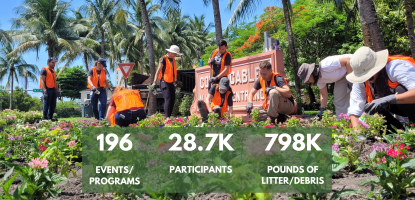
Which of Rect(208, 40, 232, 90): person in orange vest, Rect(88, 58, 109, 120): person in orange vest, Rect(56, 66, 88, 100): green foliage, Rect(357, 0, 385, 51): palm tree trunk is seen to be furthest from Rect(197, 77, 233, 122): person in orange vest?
Rect(56, 66, 88, 100): green foliage

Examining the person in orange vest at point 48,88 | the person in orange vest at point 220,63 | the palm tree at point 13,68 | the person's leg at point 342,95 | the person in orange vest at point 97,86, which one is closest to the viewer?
the person's leg at point 342,95

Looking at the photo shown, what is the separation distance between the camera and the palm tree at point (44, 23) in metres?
31.5

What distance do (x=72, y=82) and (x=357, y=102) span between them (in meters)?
64.3

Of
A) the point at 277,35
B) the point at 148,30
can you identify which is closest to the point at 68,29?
the point at 277,35

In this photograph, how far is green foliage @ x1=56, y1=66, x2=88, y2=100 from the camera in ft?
198

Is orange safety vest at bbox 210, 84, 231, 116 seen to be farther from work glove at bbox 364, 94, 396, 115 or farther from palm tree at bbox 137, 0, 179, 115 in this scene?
palm tree at bbox 137, 0, 179, 115

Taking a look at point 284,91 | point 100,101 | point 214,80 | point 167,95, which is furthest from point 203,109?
point 100,101

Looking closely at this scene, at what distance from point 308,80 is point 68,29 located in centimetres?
3703

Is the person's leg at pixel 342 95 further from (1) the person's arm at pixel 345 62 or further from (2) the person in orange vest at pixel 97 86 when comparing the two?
(2) the person in orange vest at pixel 97 86

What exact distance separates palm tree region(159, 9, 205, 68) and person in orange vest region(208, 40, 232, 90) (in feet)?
104

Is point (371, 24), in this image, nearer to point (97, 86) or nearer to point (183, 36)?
point (97, 86)

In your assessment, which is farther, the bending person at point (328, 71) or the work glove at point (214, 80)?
the work glove at point (214, 80)

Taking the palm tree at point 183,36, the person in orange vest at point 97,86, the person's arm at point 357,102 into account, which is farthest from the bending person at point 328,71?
the palm tree at point 183,36

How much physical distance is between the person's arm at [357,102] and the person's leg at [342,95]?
0.84 metres
